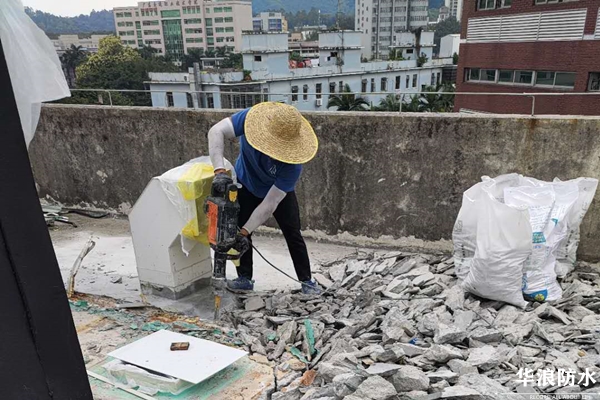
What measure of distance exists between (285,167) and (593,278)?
266 cm

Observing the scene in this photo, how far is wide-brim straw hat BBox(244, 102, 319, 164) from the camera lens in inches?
117

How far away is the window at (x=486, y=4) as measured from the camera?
52.5 ft

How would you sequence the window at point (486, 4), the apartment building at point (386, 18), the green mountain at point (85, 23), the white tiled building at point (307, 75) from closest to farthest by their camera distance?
the window at point (486, 4) → the white tiled building at point (307, 75) → the apartment building at point (386, 18) → the green mountain at point (85, 23)

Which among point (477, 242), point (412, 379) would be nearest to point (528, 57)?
point (477, 242)

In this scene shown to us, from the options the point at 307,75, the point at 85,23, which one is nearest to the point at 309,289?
the point at 307,75

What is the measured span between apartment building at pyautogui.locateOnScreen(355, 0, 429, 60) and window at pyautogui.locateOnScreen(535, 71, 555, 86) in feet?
239

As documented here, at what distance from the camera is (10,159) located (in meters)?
0.89

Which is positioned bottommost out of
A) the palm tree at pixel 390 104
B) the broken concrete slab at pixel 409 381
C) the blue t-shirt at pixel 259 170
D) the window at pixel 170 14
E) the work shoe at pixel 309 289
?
the palm tree at pixel 390 104

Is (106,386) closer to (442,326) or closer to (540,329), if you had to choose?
(442,326)

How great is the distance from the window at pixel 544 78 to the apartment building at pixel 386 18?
239ft

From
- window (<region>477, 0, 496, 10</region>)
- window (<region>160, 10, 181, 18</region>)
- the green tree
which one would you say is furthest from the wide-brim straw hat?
window (<region>160, 10, 181, 18</region>)

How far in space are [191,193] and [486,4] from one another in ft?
55.1

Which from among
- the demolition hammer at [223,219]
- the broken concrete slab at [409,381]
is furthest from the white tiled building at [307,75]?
the broken concrete slab at [409,381]

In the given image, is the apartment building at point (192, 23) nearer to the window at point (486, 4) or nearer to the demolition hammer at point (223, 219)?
the window at point (486, 4)
